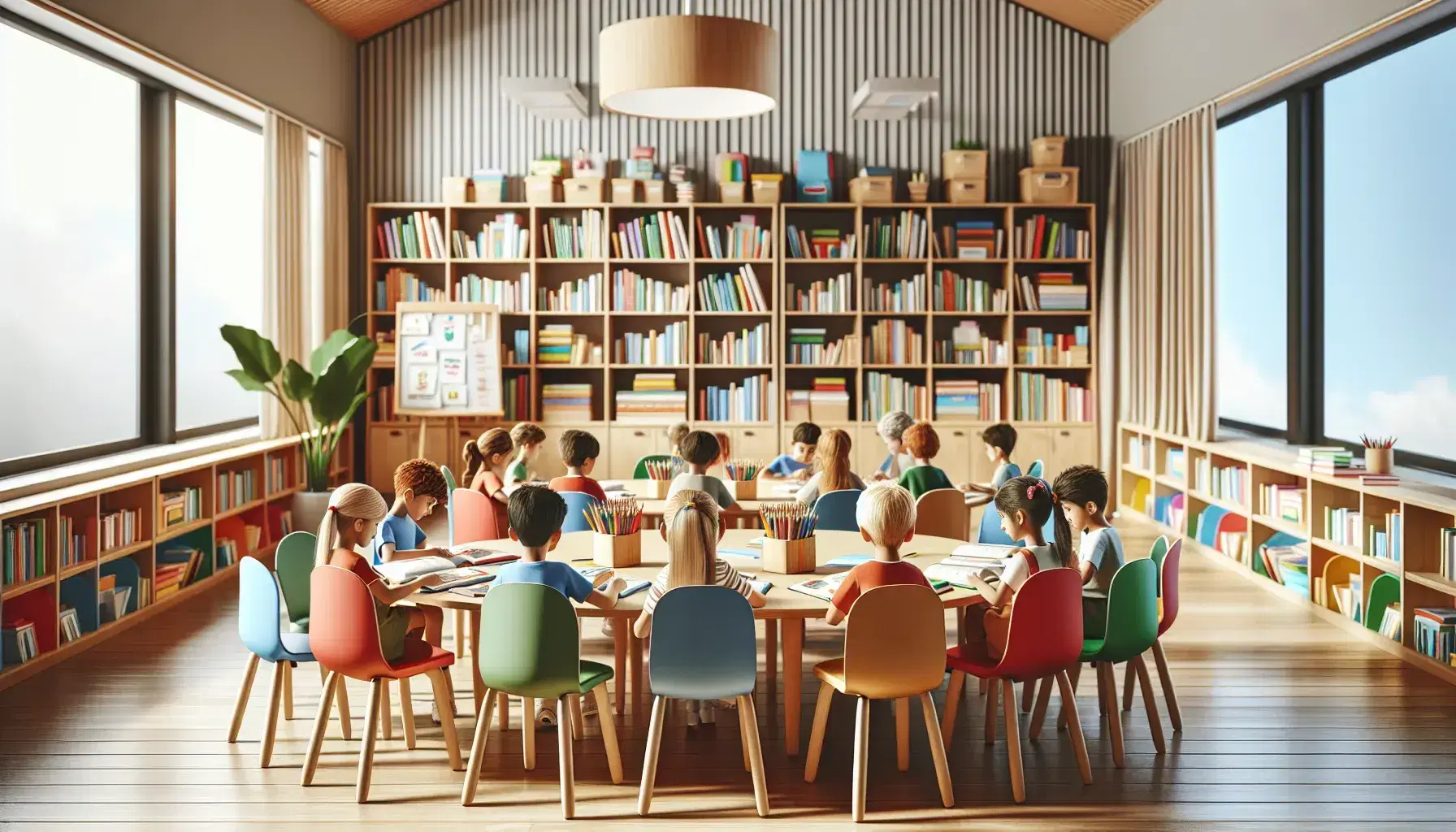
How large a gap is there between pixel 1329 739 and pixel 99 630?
516 centimetres

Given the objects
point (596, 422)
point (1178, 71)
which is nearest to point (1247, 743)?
point (1178, 71)

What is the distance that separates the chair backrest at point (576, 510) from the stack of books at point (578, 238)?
4.48m

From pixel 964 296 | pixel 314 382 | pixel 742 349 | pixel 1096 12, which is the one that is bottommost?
pixel 314 382

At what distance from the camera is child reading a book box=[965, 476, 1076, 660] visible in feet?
11.2

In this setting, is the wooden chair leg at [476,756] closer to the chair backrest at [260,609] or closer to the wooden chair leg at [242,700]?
the chair backrest at [260,609]

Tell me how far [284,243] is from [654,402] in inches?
116

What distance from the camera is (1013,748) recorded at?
3.42 m

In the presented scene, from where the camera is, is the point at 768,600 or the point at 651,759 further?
the point at 768,600

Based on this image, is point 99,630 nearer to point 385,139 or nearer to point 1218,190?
point 385,139

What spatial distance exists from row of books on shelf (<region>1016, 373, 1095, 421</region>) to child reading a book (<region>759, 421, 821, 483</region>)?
3202mm

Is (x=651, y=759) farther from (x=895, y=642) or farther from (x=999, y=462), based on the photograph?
(x=999, y=462)

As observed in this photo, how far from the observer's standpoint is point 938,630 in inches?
125

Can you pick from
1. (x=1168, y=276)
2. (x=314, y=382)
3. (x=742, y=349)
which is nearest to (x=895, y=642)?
(x=314, y=382)

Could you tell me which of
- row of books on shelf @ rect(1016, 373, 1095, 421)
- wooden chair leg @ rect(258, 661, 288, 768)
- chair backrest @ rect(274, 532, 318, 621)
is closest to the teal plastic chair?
wooden chair leg @ rect(258, 661, 288, 768)
